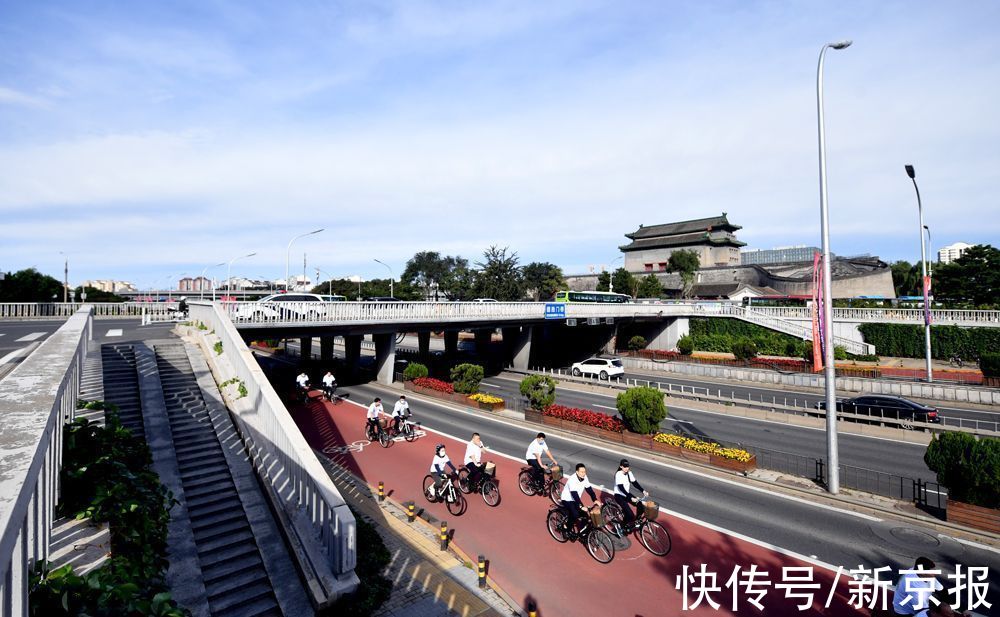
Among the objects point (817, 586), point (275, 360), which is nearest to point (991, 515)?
point (817, 586)

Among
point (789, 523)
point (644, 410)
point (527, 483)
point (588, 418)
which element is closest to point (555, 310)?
point (588, 418)

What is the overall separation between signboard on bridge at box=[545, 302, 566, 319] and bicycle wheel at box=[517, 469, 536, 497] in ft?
85.2

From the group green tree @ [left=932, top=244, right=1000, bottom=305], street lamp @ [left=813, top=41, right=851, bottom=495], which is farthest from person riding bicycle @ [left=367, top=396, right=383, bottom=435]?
green tree @ [left=932, top=244, right=1000, bottom=305]

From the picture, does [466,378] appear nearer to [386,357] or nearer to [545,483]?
[386,357]

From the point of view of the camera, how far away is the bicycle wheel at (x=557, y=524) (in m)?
12.3

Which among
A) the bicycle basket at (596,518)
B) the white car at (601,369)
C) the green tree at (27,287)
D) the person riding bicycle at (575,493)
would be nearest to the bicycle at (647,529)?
the bicycle basket at (596,518)

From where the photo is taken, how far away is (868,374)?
35344 mm

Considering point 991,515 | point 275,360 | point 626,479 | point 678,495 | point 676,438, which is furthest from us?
point 275,360

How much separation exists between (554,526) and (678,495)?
4.76 meters

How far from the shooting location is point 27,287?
5725 cm

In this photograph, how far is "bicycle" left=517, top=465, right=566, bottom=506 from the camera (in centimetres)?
1477

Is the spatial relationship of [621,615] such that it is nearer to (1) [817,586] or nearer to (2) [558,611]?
(2) [558,611]

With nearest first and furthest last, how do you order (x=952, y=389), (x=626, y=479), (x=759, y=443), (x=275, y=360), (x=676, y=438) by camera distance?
(x=626, y=479) < (x=676, y=438) < (x=759, y=443) < (x=952, y=389) < (x=275, y=360)

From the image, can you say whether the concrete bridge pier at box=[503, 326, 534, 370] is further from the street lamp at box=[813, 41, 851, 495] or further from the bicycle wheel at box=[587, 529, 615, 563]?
the bicycle wheel at box=[587, 529, 615, 563]
